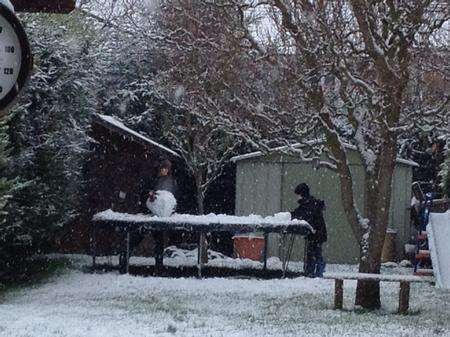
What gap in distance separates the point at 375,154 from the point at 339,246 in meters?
8.21

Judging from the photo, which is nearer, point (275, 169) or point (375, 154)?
point (375, 154)

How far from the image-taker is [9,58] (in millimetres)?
4195

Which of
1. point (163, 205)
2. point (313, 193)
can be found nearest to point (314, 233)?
point (163, 205)

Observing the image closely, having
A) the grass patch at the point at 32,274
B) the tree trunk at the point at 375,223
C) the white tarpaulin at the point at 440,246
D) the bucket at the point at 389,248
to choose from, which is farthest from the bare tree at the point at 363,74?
the bucket at the point at 389,248

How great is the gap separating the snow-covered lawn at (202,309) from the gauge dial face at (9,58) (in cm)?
484

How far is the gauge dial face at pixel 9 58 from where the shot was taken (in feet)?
13.6

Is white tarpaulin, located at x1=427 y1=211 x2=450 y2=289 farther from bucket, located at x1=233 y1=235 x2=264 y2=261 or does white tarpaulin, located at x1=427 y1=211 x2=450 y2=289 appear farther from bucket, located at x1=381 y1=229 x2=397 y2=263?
bucket, located at x1=233 y1=235 x2=264 y2=261

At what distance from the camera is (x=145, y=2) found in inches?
759

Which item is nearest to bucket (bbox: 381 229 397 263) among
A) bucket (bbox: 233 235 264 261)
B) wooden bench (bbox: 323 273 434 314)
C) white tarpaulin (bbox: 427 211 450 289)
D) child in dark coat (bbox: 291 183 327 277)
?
bucket (bbox: 233 235 264 261)

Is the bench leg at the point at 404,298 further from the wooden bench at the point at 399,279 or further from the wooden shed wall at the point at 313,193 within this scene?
the wooden shed wall at the point at 313,193

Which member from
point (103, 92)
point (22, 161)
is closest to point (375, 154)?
point (22, 161)

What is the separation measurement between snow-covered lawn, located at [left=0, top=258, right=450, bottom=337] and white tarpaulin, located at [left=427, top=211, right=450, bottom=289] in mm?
411

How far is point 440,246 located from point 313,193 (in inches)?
251

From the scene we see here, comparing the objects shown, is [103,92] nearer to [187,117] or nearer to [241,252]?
[187,117]
